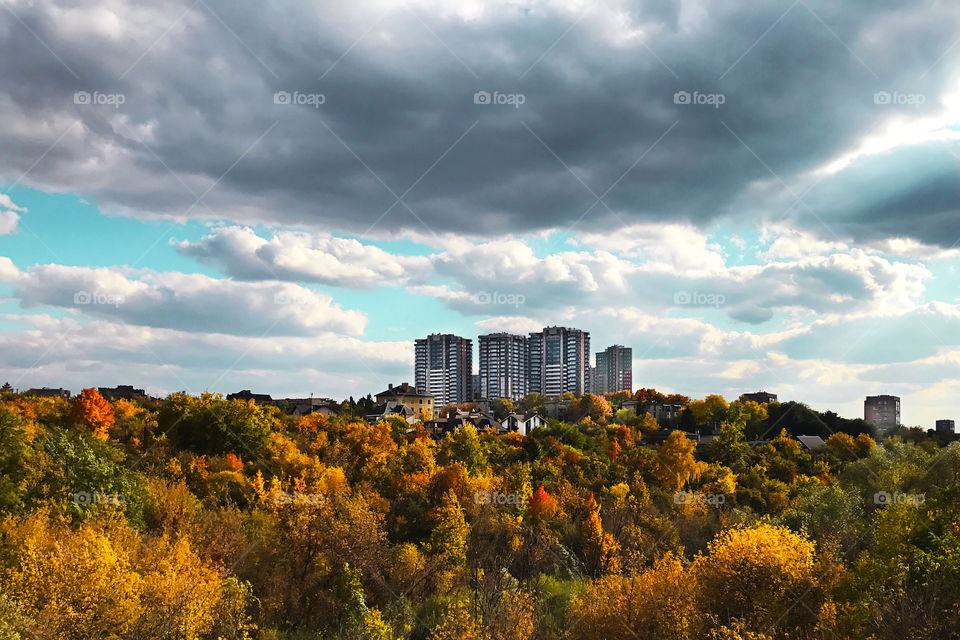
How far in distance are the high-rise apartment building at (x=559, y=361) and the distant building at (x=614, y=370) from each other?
19.1ft

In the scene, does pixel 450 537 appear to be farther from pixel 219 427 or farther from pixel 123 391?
pixel 123 391

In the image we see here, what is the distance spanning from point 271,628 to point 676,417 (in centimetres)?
9148

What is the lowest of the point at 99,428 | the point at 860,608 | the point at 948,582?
the point at 860,608

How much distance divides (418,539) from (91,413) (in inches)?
1260

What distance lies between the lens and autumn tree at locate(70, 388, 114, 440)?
57594 millimetres

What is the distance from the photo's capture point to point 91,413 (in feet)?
190

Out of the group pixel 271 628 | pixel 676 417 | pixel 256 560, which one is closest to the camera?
pixel 271 628

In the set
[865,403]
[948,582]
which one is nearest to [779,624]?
[948,582]

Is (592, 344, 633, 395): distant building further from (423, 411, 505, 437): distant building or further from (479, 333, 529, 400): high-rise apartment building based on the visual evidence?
(423, 411, 505, 437): distant building

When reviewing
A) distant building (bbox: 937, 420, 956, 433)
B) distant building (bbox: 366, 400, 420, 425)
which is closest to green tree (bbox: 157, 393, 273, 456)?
distant building (bbox: 366, 400, 420, 425)

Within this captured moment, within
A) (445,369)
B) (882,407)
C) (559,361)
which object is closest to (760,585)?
(882,407)

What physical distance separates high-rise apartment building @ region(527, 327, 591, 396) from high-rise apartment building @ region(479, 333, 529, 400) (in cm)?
298

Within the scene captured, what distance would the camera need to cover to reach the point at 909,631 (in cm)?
2050

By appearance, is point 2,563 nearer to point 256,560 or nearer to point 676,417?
point 256,560
